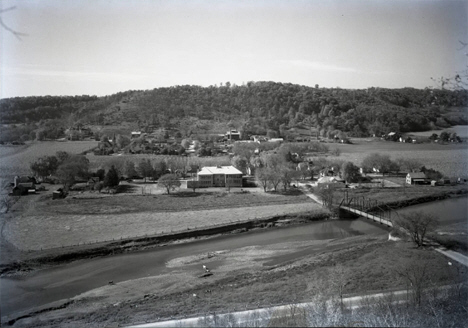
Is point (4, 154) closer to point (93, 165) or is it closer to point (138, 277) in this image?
point (93, 165)

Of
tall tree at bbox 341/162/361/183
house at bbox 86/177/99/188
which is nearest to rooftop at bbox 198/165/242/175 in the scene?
house at bbox 86/177/99/188

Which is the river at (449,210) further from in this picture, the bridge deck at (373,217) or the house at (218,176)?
the house at (218,176)

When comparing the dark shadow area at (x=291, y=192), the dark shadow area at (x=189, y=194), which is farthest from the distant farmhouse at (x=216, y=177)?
the dark shadow area at (x=291, y=192)

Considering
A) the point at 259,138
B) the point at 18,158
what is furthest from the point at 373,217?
the point at 18,158

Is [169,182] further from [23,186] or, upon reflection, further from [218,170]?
[23,186]

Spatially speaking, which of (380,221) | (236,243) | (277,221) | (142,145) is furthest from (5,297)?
(380,221)

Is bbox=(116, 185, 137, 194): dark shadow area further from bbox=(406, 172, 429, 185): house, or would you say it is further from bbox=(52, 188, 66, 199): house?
bbox=(406, 172, 429, 185): house
